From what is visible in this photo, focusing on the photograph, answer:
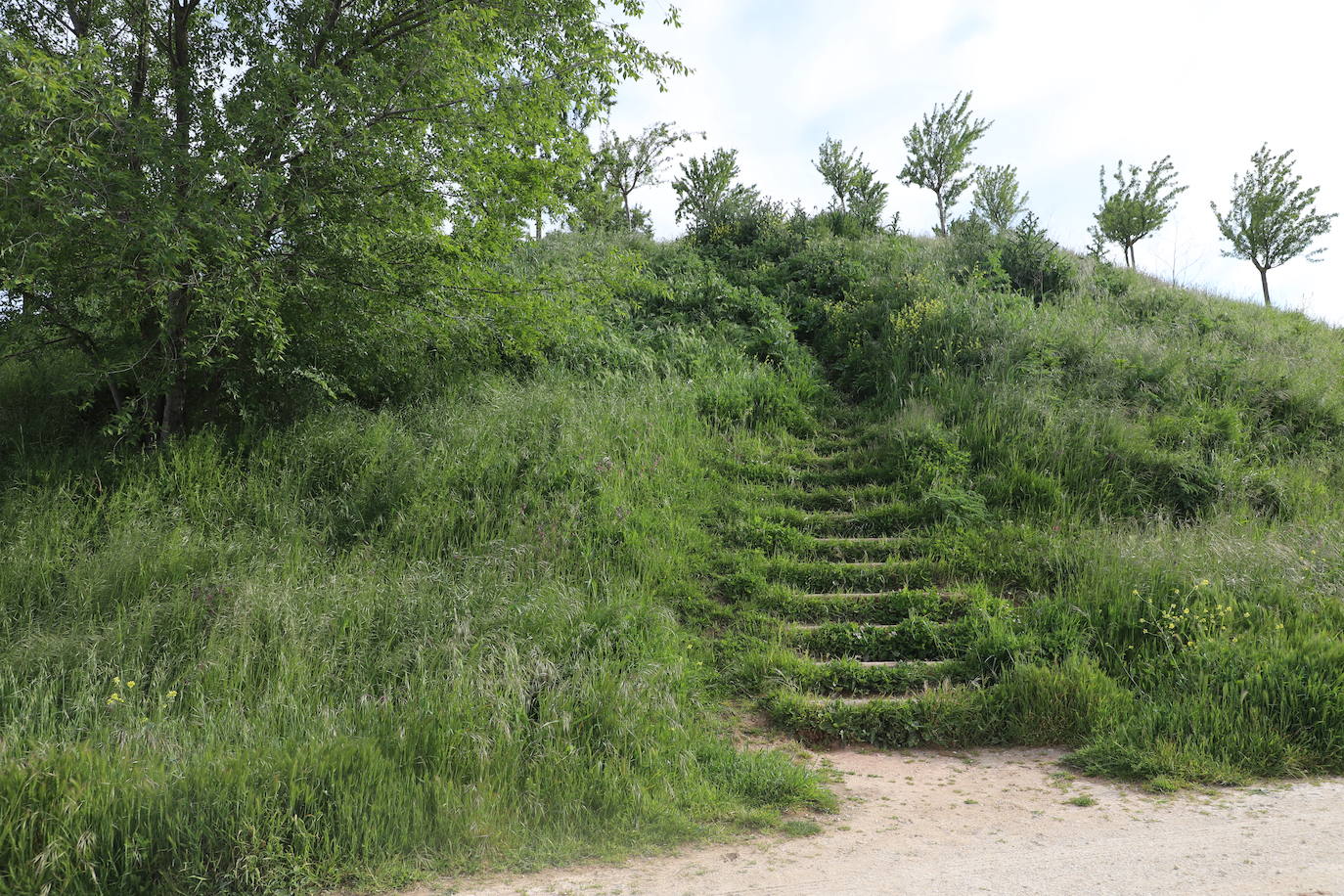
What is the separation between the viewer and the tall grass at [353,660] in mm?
3977

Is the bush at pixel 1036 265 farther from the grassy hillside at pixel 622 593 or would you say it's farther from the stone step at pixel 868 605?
the stone step at pixel 868 605

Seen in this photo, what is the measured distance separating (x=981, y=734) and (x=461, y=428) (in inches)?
258

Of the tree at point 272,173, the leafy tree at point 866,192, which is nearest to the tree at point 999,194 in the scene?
the leafy tree at point 866,192

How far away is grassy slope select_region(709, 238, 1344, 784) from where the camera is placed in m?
5.49

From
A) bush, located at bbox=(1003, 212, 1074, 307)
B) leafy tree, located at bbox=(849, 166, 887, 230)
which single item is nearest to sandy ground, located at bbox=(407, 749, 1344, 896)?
bush, located at bbox=(1003, 212, 1074, 307)

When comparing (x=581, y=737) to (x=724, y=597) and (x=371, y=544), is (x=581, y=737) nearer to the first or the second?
(x=724, y=597)

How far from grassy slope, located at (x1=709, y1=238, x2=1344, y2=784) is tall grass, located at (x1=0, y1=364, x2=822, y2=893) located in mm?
1631

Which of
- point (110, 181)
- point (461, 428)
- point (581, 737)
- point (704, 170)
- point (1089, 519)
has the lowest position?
point (581, 737)

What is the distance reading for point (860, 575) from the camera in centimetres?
789

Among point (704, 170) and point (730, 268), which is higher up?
point (704, 170)

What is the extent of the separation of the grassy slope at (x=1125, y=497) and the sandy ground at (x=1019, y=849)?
1.56ft

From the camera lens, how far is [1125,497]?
8.88 m

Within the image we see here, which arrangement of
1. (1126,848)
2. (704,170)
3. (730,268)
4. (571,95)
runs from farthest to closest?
(704,170) < (730,268) < (571,95) < (1126,848)

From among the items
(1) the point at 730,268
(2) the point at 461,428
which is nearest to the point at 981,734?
(2) the point at 461,428
